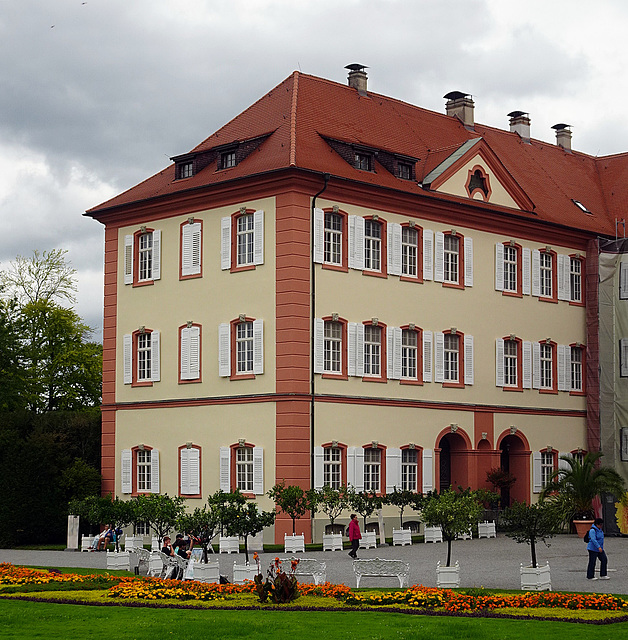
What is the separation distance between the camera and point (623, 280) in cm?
4959

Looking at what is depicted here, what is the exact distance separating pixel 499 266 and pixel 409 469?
8.59 m

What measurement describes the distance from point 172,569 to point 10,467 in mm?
16973

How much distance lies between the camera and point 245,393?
136 feet

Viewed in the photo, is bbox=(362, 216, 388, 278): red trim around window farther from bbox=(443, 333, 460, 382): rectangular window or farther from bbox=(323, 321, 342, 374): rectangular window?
bbox=(443, 333, 460, 382): rectangular window

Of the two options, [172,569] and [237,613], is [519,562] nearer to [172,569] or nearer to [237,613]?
[172,569]

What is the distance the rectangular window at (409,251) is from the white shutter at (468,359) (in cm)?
339

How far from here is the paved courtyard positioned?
2831 centimetres

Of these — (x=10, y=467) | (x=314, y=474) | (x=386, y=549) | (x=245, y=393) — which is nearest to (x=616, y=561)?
(x=386, y=549)

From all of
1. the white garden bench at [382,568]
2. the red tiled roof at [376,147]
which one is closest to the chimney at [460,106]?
the red tiled roof at [376,147]

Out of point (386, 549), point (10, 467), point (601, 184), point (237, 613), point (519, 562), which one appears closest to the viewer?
point (237, 613)

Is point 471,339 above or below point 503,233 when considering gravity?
below

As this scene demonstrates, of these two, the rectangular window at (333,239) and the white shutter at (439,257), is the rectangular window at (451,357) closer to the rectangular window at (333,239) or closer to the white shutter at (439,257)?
the white shutter at (439,257)

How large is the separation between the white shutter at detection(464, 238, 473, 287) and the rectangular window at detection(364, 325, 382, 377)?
188 inches

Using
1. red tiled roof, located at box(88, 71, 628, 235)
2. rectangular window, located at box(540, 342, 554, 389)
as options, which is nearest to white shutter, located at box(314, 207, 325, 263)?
red tiled roof, located at box(88, 71, 628, 235)
